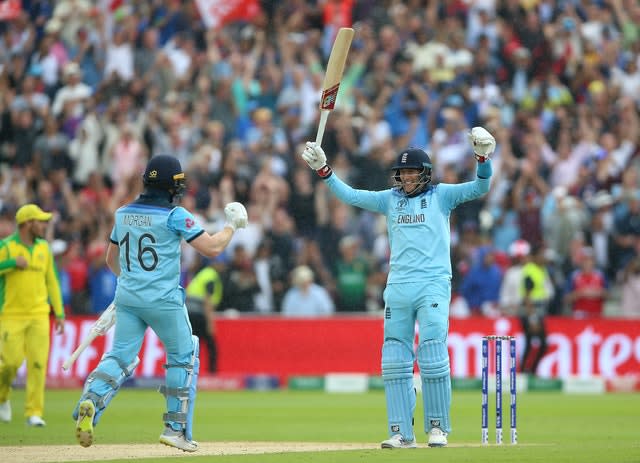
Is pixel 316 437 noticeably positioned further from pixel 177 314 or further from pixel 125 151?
pixel 125 151

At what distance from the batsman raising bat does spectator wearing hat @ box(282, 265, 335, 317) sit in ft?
34.9

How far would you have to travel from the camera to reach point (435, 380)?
465 inches

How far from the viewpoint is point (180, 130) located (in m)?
24.7

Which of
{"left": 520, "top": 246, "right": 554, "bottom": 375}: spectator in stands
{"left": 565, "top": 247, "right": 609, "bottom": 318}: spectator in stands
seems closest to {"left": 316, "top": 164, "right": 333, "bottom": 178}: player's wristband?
{"left": 520, "top": 246, "right": 554, "bottom": 375}: spectator in stands

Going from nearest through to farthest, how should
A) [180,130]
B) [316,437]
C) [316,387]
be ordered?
[316,437], [316,387], [180,130]

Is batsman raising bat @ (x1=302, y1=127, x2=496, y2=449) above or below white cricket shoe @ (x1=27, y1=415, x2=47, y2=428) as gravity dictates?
above

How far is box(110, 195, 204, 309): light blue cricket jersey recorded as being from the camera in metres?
11.2

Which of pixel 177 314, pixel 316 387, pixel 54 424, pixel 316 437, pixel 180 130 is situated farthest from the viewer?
pixel 180 130

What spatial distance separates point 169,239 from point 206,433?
4.22 metres

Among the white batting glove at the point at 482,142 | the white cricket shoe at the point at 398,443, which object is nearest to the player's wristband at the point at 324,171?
the white batting glove at the point at 482,142

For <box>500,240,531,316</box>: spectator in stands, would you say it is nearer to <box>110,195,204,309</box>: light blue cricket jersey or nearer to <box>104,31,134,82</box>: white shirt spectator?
<box>104,31,134,82</box>: white shirt spectator

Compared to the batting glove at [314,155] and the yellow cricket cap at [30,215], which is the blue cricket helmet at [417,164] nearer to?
the batting glove at [314,155]

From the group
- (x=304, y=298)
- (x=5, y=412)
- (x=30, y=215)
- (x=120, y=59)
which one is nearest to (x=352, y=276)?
(x=304, y=298)

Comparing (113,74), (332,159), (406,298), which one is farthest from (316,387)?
(406,298)
